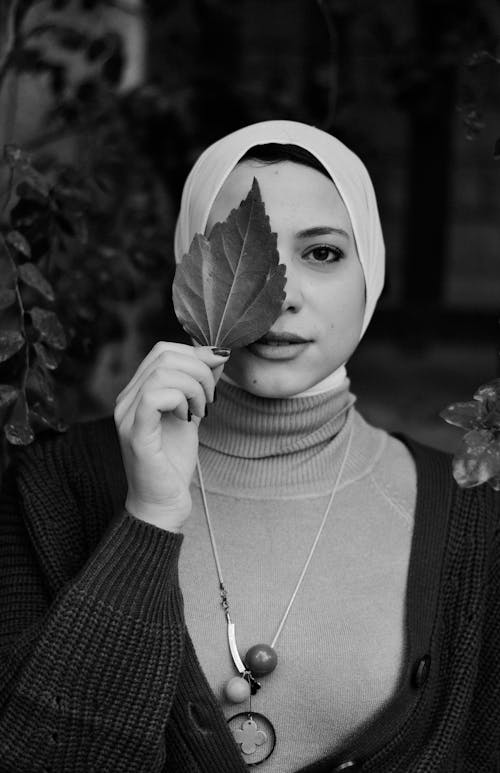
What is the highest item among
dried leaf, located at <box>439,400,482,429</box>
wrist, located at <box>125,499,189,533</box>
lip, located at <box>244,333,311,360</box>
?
dried leaf, located at <box>439,400,482,429</box>

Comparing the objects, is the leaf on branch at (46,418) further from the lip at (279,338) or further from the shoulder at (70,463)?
the lip at (279,338)

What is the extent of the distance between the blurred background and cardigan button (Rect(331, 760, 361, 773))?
679 mm

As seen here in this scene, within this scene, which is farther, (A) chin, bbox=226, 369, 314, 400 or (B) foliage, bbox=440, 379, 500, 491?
(A) chin, bbox=226, 369, 314, 400

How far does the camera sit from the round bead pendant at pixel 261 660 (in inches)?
70.7

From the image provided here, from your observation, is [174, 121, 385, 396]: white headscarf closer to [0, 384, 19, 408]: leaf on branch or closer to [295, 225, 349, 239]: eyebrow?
[295, 225, 349, 239]: eyebrow

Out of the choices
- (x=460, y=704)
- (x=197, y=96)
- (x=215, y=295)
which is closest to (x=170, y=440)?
(x=215, y=295)

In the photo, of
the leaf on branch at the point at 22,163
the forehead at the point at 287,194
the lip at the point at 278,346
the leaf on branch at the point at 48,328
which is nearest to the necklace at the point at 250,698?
the lip at the point at 278,346

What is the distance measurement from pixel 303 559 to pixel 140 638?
34cm

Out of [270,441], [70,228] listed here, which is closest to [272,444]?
[270,441]

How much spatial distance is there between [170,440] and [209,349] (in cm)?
14

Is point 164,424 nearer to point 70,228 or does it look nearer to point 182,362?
point 182,362

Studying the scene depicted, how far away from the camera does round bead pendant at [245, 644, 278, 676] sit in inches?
70.7

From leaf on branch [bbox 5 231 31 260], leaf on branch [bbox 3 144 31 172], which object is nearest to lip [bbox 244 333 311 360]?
leaf on branch [bbox 5 231 31 260]

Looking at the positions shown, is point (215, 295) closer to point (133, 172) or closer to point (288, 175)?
point (288, 175)
